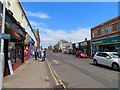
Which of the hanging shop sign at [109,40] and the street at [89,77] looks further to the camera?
the hanging shop sign at [109,40]

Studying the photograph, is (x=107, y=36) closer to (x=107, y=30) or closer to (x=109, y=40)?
(x=107, y=30)

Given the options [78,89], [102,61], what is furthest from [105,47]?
[78,89]

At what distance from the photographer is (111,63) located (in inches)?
697

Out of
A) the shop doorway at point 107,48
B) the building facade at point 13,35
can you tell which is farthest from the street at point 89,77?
the shop doorway at point 107,48

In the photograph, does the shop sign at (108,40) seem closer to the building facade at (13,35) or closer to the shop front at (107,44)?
the shop front at (107,44)

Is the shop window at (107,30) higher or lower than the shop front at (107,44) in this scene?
higher

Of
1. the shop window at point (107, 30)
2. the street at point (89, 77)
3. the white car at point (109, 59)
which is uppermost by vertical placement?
the shop window at point (107, 30)

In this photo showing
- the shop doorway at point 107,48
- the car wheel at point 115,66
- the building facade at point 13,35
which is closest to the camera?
the building facade at point 13,35

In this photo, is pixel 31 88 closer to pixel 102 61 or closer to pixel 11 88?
pixel 11 88

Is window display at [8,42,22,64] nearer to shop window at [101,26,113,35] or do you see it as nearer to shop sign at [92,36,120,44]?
shop sign at [92,36,120,44]

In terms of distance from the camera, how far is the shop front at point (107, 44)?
111ft

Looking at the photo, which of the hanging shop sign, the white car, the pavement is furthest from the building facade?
the hanging shop sign

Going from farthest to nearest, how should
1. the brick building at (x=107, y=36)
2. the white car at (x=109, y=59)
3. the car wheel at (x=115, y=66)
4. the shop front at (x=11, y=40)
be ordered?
the brick building at (x=107, y=36), the white car at (x=109, y=59), the car wheel at (x=115, y=66), the shop front at (x=11, y=40)

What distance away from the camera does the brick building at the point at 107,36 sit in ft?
113
